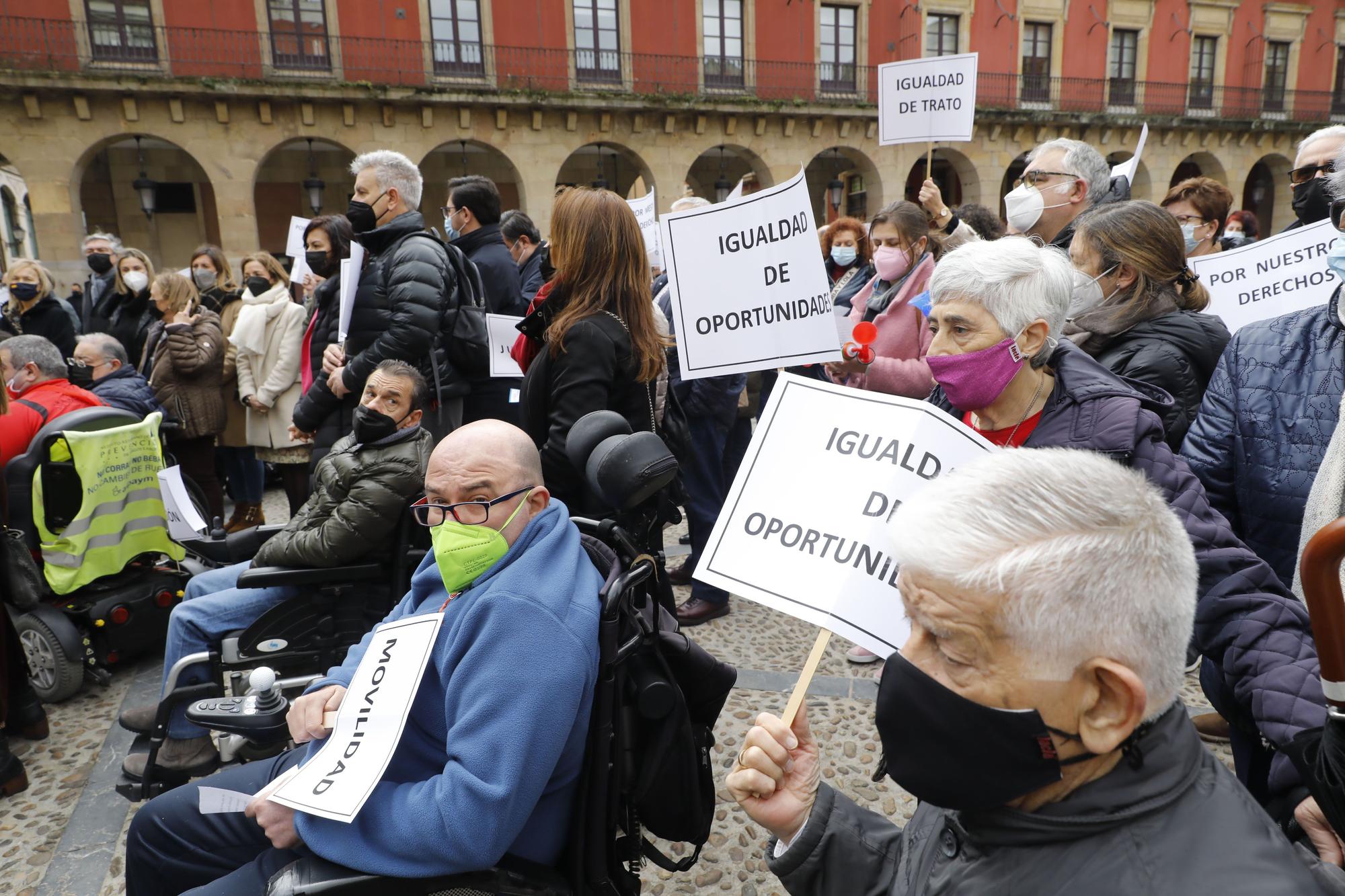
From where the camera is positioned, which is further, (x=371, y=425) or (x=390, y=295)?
(x=390, y=295)

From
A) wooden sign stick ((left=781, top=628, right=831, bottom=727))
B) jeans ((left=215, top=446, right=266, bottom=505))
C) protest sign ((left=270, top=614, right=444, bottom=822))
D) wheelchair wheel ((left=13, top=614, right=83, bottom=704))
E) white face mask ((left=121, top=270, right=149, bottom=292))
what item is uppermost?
white face mask ((left=121, top=270, right=149, bottom=292))

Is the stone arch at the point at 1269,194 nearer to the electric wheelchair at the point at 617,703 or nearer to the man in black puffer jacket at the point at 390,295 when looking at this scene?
the man in black puffer jacket at the point at 390,295

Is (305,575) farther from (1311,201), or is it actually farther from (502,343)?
(1311,201)

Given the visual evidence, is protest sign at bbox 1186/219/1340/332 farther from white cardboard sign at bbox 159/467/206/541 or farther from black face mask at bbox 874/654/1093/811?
white cardboard sign at bbox 159/467/206/541

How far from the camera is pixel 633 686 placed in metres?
1.76

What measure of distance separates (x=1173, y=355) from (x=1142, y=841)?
1.99 meters

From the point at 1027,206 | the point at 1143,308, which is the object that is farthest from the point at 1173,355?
the point at 1027,206

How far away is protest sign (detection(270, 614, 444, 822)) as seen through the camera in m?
1.69

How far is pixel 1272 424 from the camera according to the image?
6.32 feet

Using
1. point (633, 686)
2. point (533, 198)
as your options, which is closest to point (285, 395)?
point (633, 686)

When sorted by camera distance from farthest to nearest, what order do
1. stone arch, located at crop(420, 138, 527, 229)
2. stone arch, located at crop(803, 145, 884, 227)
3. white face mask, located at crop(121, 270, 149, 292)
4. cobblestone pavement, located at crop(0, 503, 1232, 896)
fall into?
stone arch, located at crop(803, 145, 884, 227), stone arch, located at crop(420, 138, 527, 229), white face mask, located at crop(121, 270, 149, 292), cobblestone pavement, located at crop(0, 503, 1232, 896)

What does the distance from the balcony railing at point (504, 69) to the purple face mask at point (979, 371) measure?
19.2 metres

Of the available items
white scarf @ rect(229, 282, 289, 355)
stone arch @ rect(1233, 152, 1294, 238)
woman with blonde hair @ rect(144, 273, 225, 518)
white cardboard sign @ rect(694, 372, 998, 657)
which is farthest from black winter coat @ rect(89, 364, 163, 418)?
stone arch @ rect(1233, 152, 1294, 238)

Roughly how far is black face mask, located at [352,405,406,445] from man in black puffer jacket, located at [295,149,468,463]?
61 cm
